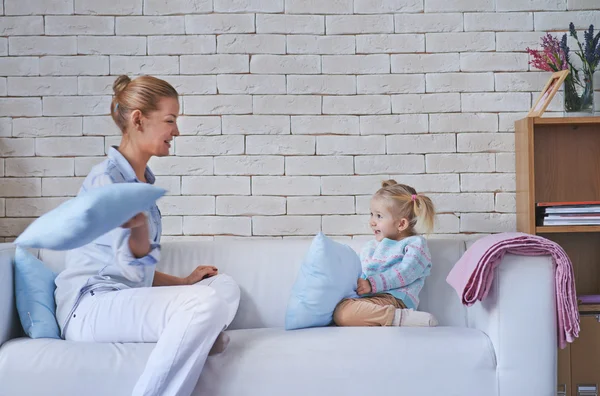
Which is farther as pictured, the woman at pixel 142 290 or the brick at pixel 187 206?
the brick at pixel 187 206

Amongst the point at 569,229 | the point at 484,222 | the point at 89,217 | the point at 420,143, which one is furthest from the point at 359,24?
the point at 89,217

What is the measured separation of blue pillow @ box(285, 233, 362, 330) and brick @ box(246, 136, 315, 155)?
726 millimetres

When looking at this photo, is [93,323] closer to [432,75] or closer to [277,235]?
[277,235]

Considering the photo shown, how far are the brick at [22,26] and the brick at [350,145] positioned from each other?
4.52 ft

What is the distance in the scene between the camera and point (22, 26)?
315cm

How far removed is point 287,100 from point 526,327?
4.96ft

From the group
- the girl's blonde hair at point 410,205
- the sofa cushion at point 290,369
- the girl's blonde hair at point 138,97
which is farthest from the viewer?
the girl's blonde hair at point 410,205

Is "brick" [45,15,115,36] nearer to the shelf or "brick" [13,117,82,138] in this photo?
"brick" [13,117,82,138]

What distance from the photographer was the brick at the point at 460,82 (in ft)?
10.4

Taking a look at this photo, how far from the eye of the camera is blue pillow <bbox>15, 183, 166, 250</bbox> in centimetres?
144

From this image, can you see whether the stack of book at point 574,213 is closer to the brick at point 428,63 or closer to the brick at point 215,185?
the brick at point 428,63

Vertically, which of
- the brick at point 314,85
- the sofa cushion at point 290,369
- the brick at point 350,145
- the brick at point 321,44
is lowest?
the sofa cushion at point 290,369

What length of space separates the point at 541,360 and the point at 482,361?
185 mm

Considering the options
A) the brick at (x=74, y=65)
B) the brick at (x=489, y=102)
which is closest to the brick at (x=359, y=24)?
the brick at (x=489, y=102)
